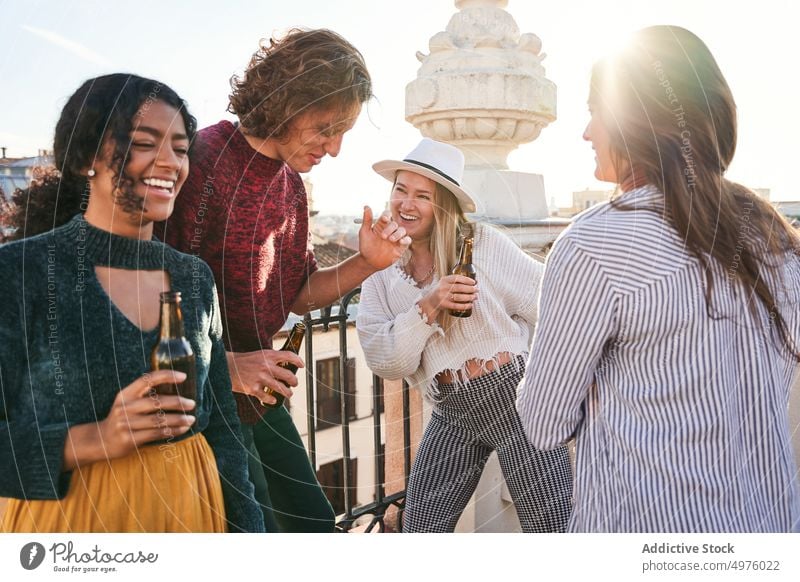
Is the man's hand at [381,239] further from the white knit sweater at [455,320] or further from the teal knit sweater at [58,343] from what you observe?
the teal knit sweater at [58,343]

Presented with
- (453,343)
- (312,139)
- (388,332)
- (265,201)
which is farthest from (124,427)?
(453,343)

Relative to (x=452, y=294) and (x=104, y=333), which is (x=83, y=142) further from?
(x=452, y=294)

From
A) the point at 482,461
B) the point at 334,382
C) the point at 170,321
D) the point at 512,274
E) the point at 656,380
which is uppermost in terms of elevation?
the point at 512,274

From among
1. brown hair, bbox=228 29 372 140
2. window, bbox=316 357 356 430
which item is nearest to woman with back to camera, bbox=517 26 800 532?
brown hair, bbox=228 29 372 140

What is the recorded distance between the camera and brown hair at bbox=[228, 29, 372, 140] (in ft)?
4.21

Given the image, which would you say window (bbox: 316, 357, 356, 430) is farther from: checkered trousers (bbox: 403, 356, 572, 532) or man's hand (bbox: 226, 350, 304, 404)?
man's hand (bbox: 226, 350, 304, 404)

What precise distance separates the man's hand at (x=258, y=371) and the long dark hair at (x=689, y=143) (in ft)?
2.30

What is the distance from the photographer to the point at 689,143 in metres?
1.01

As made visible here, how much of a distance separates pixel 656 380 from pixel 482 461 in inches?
32.9

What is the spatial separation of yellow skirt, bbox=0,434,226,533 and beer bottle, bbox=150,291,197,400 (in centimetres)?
12

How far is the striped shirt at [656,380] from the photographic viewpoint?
0.97 meters

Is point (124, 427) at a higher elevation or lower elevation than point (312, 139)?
lower

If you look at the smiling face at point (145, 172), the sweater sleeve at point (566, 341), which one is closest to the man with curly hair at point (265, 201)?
the smiling face at point (145, 172)
